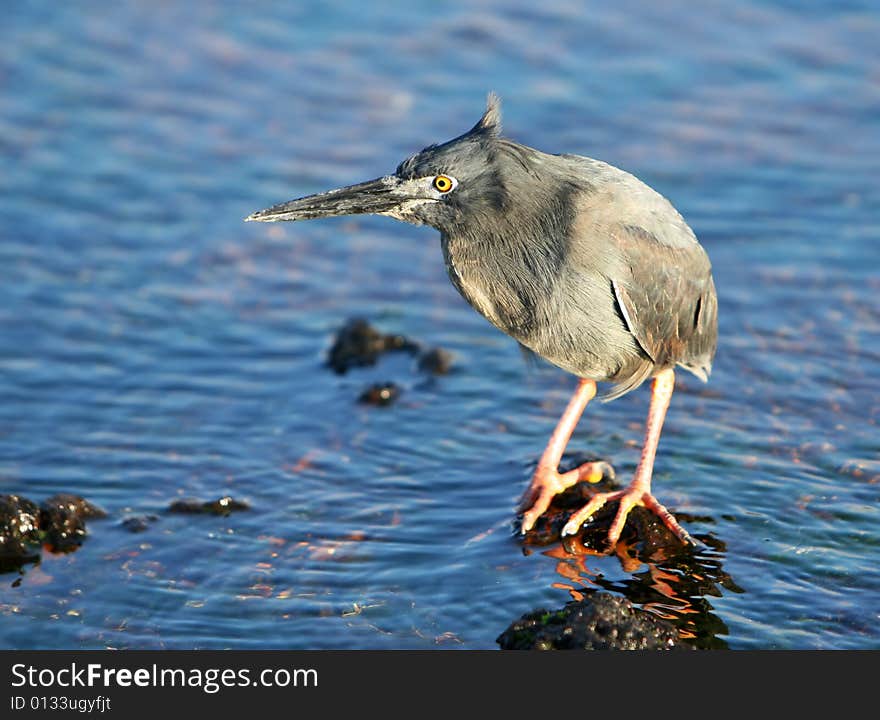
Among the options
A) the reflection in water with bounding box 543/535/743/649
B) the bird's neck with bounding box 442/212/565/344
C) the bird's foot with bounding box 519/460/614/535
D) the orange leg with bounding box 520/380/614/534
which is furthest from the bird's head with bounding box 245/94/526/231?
the reflection in water with bounding box 543/535/743/649

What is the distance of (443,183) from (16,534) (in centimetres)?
273

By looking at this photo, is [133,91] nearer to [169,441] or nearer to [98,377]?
[98,377]

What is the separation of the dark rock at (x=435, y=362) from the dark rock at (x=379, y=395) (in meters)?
0.32

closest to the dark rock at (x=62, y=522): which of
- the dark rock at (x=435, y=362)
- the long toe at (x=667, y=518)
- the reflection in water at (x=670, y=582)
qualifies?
the reflection in water at (x=670, y=582)

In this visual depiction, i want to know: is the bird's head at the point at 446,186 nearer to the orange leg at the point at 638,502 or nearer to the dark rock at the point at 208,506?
the orange leg at the point at 638,502

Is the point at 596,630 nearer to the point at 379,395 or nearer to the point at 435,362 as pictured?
the point at 379,395

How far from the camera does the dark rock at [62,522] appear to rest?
22.4 feet

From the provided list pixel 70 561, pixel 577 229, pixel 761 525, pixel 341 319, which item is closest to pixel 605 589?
pixel 761 525

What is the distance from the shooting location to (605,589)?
20.8ft

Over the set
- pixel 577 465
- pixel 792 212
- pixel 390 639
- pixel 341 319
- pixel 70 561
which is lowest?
pixel 390 639

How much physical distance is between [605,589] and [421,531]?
3.64 ft

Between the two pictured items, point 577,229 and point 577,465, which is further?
point 577,465

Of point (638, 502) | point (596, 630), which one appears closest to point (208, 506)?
point (638, 502)

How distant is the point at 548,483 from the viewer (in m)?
7.06
